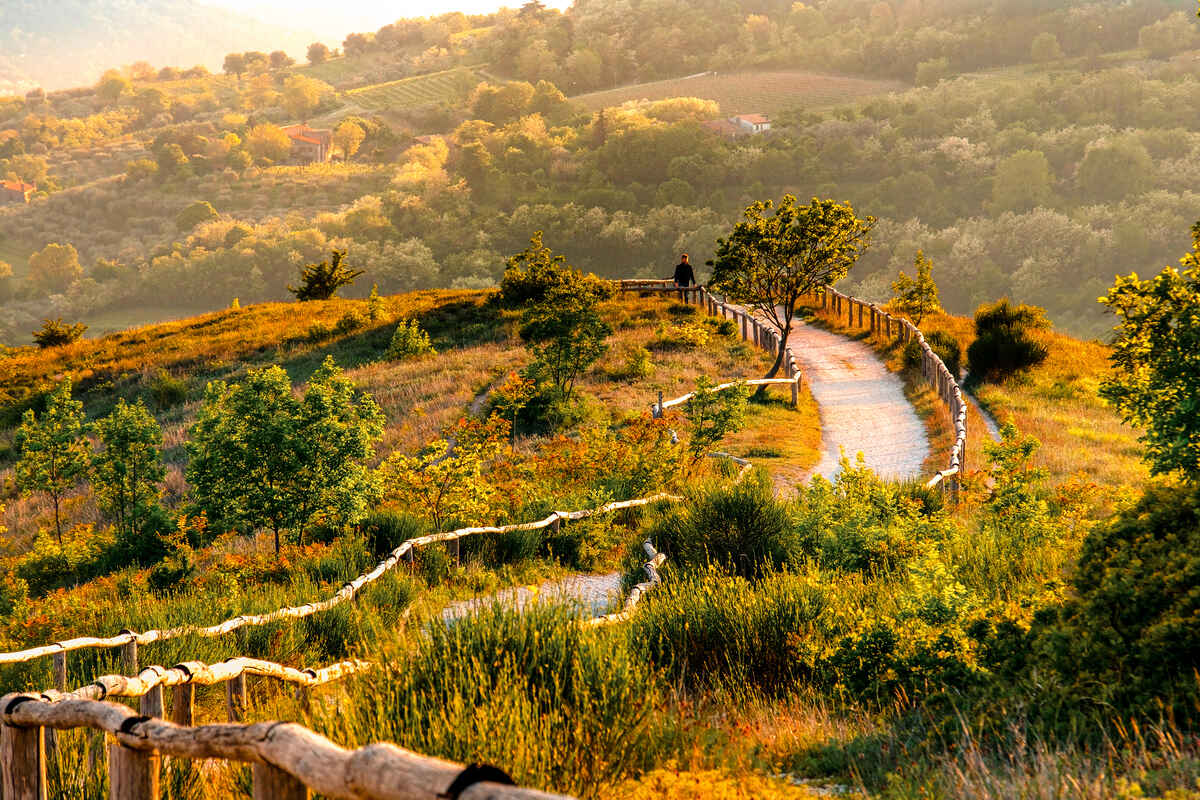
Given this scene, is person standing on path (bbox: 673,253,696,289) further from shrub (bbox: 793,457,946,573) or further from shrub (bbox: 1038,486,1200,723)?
shrub (bbox: 1038,486,1200,723)

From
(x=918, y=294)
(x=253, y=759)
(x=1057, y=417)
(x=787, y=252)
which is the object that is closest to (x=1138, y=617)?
(x=253, y=759)

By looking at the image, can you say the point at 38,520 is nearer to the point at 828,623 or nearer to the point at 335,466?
the point at 335,466

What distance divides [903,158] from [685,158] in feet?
115

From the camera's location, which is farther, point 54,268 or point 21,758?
point 54,268

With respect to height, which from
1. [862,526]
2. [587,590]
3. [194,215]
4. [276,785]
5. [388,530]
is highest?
[194,215]

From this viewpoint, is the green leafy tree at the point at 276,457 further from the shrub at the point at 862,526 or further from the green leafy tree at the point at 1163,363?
the green leafy tree at the point at 1163,363

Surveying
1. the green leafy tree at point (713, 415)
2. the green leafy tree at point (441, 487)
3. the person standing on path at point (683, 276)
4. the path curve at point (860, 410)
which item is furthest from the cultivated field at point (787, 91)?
the green leafy tree at point (441, 487)

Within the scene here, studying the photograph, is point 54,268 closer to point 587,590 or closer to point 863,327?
point 863,327

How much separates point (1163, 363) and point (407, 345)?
28.4m

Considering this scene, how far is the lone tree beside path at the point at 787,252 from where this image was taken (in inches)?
1030

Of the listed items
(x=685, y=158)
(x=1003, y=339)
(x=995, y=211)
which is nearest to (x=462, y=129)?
(x=685, y=158)

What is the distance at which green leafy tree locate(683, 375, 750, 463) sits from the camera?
1700 centimetres

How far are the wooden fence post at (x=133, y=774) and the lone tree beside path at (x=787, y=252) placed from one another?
23.6 m

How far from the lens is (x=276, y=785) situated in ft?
8.79
